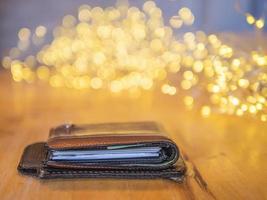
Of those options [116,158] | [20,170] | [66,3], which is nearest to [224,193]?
[116,158]

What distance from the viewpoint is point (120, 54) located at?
308cm

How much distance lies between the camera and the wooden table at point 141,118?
1.08 meters

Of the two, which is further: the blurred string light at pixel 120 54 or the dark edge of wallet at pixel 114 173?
the blurred string light at pixel 120 54

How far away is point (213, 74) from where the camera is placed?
76.3 inches

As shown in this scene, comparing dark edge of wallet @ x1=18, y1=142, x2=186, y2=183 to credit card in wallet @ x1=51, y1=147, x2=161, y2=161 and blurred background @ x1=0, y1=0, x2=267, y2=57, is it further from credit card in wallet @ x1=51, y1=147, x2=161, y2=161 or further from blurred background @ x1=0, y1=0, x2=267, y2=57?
blurred background @ x1=0, y1=0, x2=267, y2=57

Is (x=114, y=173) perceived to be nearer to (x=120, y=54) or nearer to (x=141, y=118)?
(x=141, y=118)

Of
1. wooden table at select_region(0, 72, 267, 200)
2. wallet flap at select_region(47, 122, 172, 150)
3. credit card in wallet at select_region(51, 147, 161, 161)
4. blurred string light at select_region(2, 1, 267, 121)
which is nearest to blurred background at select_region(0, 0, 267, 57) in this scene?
blurred string light at select_region(2, 1, 267, 121)

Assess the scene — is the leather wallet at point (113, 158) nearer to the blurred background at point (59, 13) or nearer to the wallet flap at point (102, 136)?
the wallet flap at point (102, 136)

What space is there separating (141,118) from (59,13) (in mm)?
1685

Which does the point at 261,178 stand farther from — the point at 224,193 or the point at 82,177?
the point at 82,177

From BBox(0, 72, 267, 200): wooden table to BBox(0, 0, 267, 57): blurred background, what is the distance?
2.70ft

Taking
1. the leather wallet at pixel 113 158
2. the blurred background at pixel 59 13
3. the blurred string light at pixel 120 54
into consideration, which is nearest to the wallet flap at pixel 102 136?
the leather wallet at pixel 113 158

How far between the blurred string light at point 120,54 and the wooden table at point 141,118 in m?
0.23

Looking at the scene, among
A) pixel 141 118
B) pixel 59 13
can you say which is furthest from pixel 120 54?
pixel 141 118
